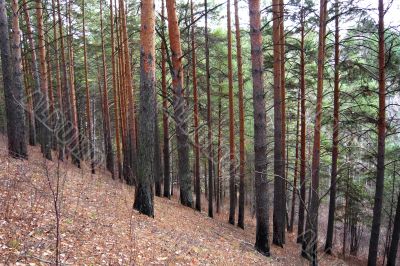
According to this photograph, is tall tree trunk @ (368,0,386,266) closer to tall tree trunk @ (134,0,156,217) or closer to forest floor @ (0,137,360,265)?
forest floor @ (0,137,360,265)

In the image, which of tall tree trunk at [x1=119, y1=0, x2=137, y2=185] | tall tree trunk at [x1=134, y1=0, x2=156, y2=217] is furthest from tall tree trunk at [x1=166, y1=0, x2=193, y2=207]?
tall tree trunk at [x1=134, y1=0, x2=156, y2=217]

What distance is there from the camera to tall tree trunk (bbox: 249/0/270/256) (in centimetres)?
708

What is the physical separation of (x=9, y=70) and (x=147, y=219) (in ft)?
18.0

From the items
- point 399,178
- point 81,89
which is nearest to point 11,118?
point 81,89

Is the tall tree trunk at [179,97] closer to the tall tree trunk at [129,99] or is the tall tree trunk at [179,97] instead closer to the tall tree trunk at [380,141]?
the tall tree trunk at [129,99]

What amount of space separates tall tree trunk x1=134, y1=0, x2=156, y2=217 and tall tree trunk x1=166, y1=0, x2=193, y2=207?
3.00 metres

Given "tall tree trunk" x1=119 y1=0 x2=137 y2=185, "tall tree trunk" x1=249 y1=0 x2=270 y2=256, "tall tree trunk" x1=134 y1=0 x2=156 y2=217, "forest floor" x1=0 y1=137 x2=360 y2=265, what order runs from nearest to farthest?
"forest floor" x1=0 y1=137 x2=360 y2=265
"tall tree trunk" x1=134 y1=0 x2=156 y2=217
"tall tree trunk" x1=249 y1=0 x2=270 y2=256
"tall tree trunk" x1=119 y1=0 x2=137 y2=185

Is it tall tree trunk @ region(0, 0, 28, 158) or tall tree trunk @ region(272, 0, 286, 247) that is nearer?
tall tree trunk @ region(0, 0, 28, 158)

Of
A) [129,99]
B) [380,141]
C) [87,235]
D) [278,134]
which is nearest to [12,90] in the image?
[129,99]

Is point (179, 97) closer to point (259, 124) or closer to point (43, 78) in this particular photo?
point (259, 124)

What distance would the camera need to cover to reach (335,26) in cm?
1038

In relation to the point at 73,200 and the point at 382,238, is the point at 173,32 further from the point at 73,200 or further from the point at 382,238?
the point at 382,238

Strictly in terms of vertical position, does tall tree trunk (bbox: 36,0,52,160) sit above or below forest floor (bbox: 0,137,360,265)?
above

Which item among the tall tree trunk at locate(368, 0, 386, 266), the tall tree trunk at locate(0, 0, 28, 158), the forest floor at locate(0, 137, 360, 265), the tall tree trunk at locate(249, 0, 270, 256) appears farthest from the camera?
the tall tree trunk at locate(368, 0, 386, 266)
